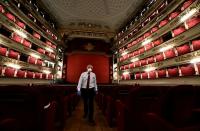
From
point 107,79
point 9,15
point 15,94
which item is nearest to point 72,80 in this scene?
point 107,79

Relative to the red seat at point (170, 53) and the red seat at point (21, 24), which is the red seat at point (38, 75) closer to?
the red seat at point (21, 24)

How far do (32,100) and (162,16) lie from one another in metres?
7.05

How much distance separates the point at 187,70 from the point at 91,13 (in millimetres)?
7624

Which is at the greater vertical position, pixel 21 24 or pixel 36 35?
pixel 21 24

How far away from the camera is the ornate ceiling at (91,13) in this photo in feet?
28.5

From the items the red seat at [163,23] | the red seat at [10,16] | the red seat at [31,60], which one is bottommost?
the red seat at [31,60]

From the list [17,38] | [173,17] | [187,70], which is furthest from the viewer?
[17,38]

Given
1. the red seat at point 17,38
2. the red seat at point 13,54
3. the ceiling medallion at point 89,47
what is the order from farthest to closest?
the ceiling medallion at point 89,47 → the red seat at point 17,38 → the red seat at point 13,54

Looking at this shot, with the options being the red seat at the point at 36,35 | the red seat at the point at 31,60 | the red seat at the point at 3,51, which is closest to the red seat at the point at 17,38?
the red seat at the point at 3,51

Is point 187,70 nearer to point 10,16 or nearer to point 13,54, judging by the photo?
point 13,54

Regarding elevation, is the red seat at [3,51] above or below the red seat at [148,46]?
below

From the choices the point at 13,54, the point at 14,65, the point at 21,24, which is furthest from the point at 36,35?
the point at 14,65

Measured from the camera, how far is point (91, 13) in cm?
995

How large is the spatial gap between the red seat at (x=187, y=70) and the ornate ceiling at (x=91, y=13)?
5.46m
